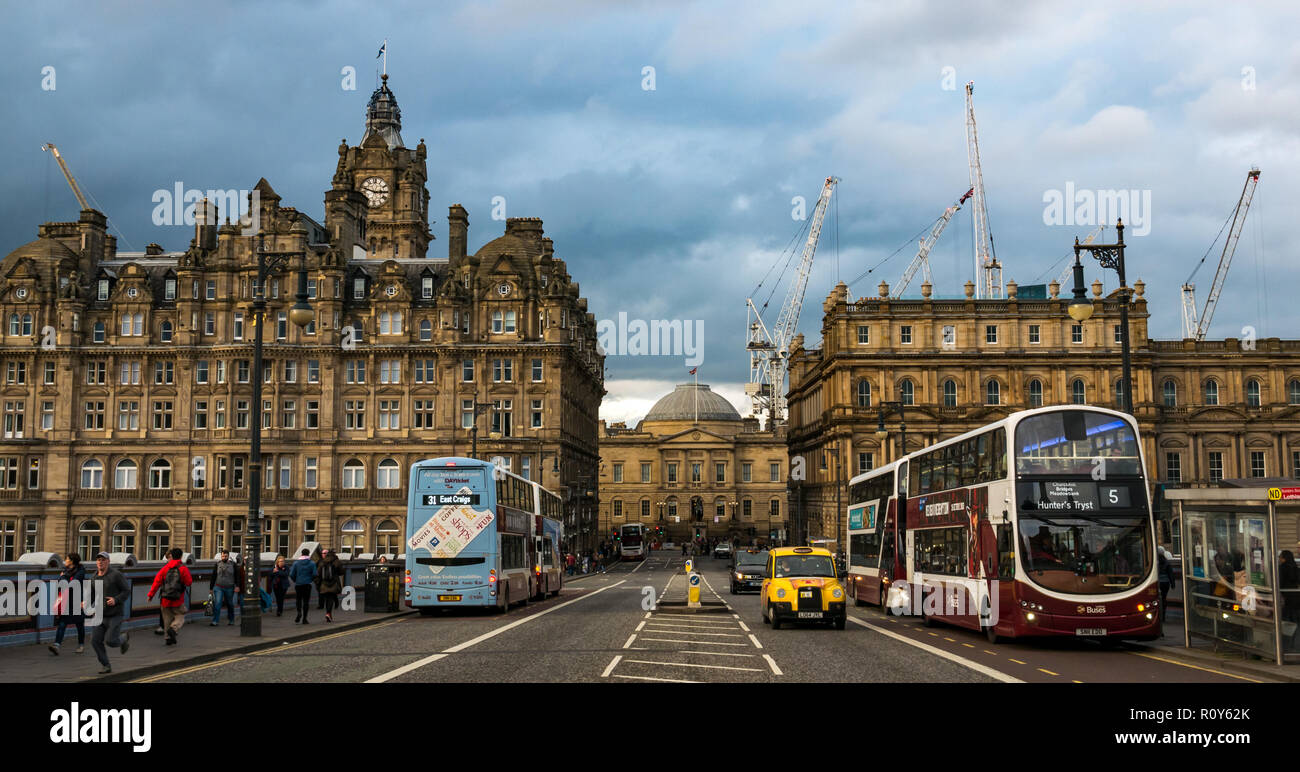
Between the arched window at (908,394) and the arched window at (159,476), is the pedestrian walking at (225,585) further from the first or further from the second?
the arched window at (908,394)

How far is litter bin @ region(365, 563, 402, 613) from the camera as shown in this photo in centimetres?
3556

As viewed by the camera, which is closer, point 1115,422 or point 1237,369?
point 1115,422

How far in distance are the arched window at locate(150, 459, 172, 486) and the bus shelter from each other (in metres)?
68.2

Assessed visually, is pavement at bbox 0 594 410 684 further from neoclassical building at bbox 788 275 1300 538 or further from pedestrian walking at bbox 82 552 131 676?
neoclassical building at bbox 788 275 1300 538

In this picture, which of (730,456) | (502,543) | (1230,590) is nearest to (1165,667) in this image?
(1230,590)

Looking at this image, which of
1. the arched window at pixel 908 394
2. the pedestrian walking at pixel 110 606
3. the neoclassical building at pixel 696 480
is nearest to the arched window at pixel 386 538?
the arched window at pixel 908 394

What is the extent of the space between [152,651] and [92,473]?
60814mm

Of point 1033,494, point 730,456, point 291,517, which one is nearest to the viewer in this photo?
point 1033,494

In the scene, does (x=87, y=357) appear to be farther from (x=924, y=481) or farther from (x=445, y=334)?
(x=924, y=481)

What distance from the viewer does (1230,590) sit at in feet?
66.6

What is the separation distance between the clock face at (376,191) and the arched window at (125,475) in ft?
121

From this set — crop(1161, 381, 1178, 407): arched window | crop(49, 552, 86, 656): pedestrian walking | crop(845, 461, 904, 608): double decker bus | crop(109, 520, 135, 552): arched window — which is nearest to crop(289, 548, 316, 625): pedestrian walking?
crop(49, 552, 86, 656): pedestrian walking

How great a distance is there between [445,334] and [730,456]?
282ft

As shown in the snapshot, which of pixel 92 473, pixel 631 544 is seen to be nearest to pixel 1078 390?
pixel 631 544
